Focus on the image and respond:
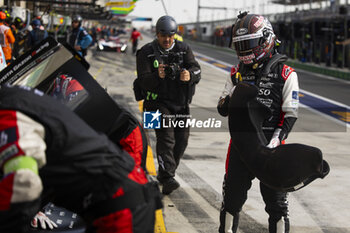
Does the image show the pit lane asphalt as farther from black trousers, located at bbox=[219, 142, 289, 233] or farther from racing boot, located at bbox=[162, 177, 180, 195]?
black trousers, located at bbox=[219, 142, 289, 233]

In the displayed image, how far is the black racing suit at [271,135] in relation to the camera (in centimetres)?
417

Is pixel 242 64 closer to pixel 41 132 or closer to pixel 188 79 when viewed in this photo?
pixel 188 79

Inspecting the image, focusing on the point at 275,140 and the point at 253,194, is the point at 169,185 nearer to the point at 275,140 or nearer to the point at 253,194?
the point at 253,194

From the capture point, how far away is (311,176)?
358cm

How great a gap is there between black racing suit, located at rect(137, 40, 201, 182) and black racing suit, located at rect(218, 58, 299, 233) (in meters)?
1.85

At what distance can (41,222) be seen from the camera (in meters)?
4.14

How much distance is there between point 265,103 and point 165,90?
207 cm

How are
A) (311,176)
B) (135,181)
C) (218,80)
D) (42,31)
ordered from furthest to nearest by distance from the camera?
(218,80), (42,31), (311,176), (135,181)

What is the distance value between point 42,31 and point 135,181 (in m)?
15.7

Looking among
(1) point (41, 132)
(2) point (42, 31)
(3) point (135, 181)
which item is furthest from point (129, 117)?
(2) point (42, 31)

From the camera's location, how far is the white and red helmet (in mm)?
4266

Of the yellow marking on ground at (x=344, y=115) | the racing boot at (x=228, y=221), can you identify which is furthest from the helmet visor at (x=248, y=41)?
the yellow marking on ground at (x=344, y=115)

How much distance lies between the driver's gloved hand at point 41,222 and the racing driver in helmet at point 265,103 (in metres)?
1.35

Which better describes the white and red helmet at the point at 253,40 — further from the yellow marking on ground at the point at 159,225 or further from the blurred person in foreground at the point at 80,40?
the blurred person in foreground at the point at 80,40
